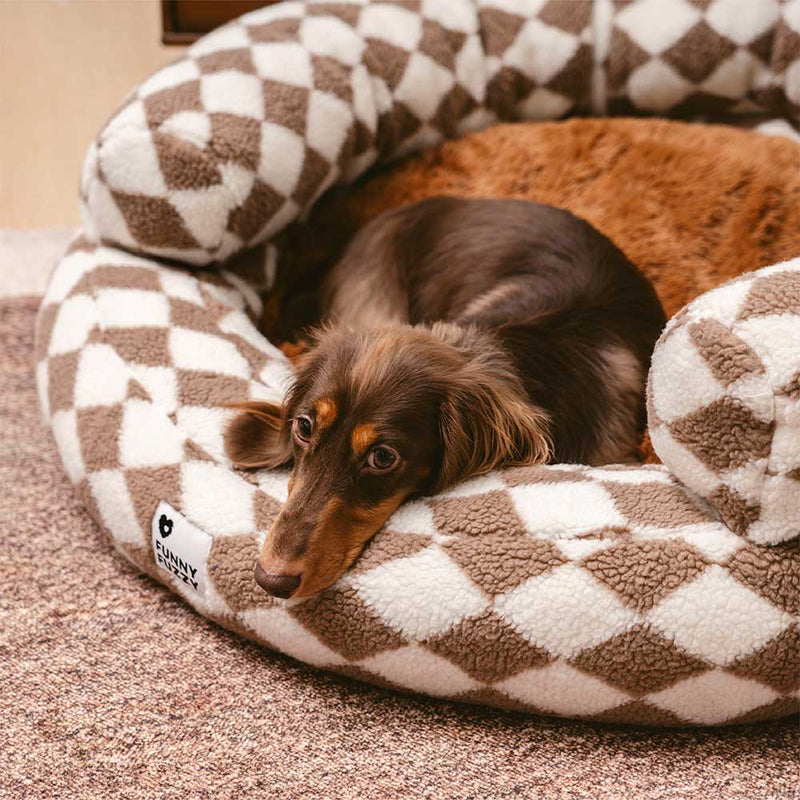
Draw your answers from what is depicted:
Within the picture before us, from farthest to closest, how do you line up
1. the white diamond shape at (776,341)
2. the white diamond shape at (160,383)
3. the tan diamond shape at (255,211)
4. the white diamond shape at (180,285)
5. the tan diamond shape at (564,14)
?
the tan diamond shape at (564,14), the tan diamond shape at (255,211), the white diamond shape at (180,285), the white diamond shape at (160,383), the white diamond shape at (776,341)

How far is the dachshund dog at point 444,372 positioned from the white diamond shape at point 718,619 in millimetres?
365

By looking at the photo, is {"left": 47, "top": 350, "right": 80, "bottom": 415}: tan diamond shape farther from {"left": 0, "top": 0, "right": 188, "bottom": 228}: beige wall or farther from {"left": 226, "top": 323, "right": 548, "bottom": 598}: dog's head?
{"left": 0, "top": 0, "right": 188, "bottom": 228}: beige wall

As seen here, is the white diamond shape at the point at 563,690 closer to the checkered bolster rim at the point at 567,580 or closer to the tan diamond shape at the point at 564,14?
the checkered bolster rim at the point at 567,580

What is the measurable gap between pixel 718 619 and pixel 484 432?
444mm

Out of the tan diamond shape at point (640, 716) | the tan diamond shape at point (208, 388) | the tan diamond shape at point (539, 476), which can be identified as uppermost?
the tan diamond shape at point (539, 476)

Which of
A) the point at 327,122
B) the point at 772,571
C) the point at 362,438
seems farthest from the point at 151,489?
the point at 327,122

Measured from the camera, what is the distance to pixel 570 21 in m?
2.45

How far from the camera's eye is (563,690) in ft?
4.16

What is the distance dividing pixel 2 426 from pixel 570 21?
1.74m

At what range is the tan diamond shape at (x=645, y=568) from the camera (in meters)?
1.23

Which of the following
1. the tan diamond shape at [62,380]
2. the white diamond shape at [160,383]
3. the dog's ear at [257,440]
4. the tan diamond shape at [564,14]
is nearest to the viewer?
the dog's ear at [257,440]

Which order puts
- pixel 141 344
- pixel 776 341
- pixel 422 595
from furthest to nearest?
pixel 141 344
pixel 422 595
pixel 776 341

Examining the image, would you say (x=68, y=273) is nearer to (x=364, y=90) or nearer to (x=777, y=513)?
(x=364, y=90)

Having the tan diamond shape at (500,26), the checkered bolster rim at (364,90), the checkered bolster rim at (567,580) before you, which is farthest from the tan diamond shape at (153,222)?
the tan diamond shape at (500,26)
